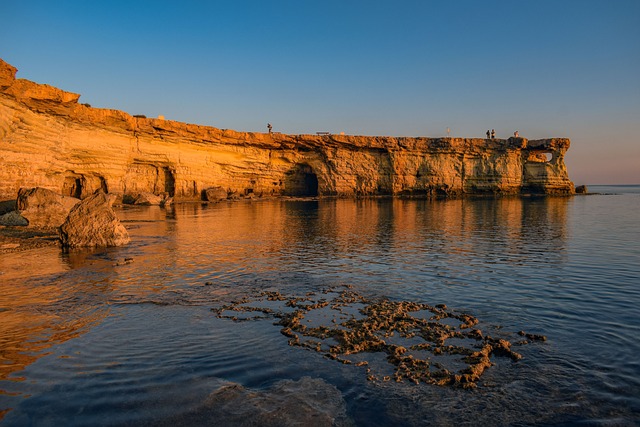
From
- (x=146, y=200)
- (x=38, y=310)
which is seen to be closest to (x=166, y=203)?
(x=146, y=200)

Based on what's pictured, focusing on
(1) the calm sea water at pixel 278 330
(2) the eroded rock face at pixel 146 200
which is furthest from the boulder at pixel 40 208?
(2) the eroded rock face at pixel 146 200

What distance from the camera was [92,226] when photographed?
15.0m

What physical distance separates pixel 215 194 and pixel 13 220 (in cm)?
2704

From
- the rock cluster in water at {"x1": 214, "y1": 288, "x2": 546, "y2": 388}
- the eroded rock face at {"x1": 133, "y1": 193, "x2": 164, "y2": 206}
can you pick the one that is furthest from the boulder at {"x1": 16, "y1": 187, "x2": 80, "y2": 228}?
the eroded rock face at {"x1": 133, "y1": 193, "x2": 164, "y2": 206}

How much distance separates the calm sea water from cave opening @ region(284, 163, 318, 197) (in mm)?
→ 40458

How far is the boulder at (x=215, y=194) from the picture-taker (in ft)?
149

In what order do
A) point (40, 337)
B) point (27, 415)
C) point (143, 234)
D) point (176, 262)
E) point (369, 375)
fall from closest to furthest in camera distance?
1. point (27, 415)
2. point (369, 375)
3. point (40, 337)
4. point (176, 262)
5. point (143, 234)

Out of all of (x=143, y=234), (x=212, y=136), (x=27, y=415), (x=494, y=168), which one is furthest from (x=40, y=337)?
(x=494, y=168)

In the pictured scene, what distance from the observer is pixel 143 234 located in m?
18.8

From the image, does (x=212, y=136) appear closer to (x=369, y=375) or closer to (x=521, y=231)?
(x=521, y=231)

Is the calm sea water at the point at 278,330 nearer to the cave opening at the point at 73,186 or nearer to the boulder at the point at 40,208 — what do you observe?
the boulder at the point at 40,208

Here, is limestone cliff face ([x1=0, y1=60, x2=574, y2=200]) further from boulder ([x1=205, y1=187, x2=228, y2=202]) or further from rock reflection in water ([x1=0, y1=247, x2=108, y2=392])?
rock reflection in water ([x1=0, y1=247, x2=108, y2=392])

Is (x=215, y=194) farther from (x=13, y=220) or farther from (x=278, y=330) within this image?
(x=278, y=330)

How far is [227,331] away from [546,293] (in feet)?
22.6
